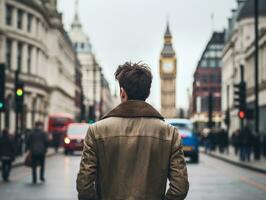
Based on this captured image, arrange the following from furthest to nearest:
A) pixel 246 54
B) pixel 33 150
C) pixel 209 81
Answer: pixel 209 81 < pixel 246 54 < pixel 33 150

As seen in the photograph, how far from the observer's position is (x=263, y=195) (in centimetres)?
1584

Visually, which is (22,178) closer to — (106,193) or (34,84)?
(106,193)

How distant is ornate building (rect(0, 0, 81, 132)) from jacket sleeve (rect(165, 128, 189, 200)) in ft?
187

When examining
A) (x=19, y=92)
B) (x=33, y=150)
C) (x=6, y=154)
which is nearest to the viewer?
(x=33, y=150)

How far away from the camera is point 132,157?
188 inches

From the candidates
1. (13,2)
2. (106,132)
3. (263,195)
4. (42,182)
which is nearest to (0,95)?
(42,182)

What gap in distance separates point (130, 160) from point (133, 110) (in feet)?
1.05

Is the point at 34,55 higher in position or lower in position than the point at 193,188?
higher

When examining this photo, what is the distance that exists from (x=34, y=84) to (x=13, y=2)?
8.84 metres

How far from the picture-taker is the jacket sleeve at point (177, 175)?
4746 mm

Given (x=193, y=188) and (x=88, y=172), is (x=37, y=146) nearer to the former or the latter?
(x=193, y=188)

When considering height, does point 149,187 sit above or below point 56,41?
below

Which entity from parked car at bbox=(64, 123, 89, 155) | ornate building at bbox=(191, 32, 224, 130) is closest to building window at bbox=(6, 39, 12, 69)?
parked car at bbox=(64, 123, 89, 155)

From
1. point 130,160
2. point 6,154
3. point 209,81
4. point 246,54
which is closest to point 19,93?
point 6,154
